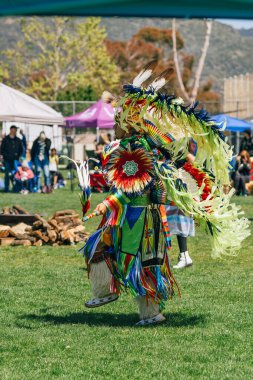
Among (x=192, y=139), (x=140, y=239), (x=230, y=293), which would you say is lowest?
(x=230, y=293)

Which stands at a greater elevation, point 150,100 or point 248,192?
point 150,100

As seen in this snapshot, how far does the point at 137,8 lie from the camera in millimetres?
1619

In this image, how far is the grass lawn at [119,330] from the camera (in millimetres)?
4492

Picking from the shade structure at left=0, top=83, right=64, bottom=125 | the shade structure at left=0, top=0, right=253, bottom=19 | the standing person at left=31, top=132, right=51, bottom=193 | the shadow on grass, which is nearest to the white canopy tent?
the shade structure at left=0, top=83, right=64, bottom=125

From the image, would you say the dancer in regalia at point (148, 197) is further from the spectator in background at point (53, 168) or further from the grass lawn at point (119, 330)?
the spectator in background at point (53, 168)

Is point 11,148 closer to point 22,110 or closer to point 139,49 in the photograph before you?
point 22,110

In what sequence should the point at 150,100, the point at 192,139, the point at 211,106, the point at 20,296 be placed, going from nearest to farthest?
1. the point at 150,100
2. the point at 192,139
3. the point at 20,296
4. the point at 211,106

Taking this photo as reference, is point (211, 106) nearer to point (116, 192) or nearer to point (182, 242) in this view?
point (182, 242)

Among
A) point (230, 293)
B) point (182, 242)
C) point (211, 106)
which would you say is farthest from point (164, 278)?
point (211, 106)

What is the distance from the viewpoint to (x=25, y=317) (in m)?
6.07

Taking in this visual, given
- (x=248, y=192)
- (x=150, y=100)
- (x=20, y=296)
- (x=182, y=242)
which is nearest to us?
(x=150, y=100)

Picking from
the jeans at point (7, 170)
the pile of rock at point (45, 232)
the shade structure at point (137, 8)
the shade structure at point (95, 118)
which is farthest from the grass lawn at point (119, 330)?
the shade structure at point (95, 118)

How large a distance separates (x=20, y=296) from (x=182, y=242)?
2065 mm

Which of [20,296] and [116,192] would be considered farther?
[20,296]
